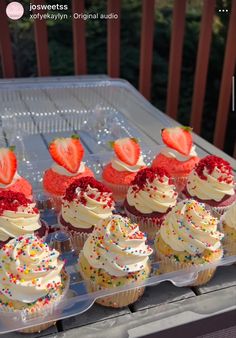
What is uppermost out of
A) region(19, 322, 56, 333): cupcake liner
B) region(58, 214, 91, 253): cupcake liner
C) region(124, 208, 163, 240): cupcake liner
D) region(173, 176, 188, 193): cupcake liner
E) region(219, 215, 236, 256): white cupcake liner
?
region(219, 215, 236, 256): white cupcake liner

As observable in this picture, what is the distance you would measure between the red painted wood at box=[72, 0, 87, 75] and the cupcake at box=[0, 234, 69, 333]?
2180 mm

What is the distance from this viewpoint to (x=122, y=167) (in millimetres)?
1860

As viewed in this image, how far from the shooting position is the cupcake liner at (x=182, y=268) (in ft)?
4.17

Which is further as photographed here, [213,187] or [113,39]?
[113,39]

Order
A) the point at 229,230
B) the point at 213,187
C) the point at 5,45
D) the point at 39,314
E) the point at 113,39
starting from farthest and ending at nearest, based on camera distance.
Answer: the point at 113,39
the point at 5,45
the point at 213,187
the point at 229,230
the point at 39,314

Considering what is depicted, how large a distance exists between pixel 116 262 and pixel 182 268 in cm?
22

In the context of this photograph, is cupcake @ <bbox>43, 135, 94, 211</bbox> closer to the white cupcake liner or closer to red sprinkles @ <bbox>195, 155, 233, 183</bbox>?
red sprinkles @ <bbox>195, 155, 233, 183</bbox>

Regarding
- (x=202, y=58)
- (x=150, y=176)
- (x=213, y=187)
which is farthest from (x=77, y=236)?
(x=202, y=58)

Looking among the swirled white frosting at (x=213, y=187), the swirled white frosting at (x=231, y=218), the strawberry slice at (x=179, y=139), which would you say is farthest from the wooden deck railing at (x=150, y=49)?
the swirled white frosting at (x=231, y=218)

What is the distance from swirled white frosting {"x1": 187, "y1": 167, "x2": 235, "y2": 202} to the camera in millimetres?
1673

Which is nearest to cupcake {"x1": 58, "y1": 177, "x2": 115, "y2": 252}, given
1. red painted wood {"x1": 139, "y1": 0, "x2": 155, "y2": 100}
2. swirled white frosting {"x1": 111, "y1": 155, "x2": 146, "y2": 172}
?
swirled white frosting {"x1": 111, "y1": 155, "x2": 146, "y2": 172}

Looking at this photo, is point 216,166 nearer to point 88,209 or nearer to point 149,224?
point 149,224

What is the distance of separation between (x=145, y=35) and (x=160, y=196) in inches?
74.1

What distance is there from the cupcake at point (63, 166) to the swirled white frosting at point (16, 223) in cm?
37
